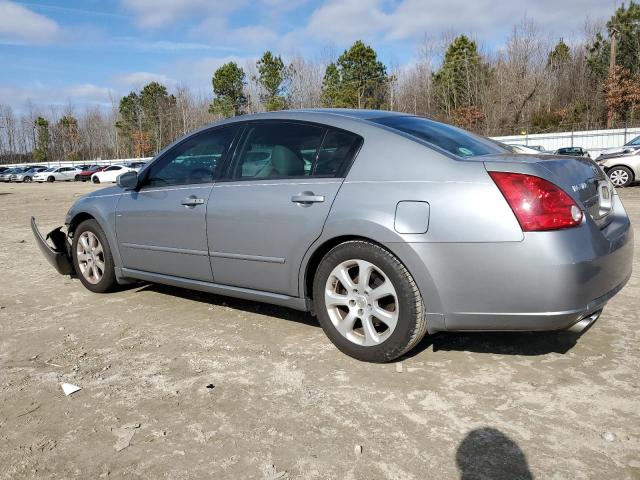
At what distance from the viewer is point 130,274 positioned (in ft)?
15.6

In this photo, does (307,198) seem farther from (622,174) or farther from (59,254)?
(622,174)

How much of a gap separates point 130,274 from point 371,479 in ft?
10.7

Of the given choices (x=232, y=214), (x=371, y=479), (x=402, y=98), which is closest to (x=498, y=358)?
(x=371, y=479)

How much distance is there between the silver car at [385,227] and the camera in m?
2.79

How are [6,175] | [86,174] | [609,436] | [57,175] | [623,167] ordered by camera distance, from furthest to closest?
[6,175] → [57,175] → [86,174] → [623,167] → [609,436]

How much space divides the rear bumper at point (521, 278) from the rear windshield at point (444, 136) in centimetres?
67

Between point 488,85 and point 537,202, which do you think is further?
point 488,85

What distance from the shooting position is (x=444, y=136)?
3.57m

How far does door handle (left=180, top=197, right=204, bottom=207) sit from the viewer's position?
159 inches

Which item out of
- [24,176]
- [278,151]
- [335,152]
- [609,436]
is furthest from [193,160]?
[24,176]

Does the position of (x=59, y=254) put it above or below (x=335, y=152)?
below

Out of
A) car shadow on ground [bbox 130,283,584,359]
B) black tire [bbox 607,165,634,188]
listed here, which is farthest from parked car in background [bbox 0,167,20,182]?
car shadow on ground [bbox 130,283,584,359]

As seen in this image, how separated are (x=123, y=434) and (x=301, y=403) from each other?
2.84 feet

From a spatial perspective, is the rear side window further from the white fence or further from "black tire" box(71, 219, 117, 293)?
the white fence
